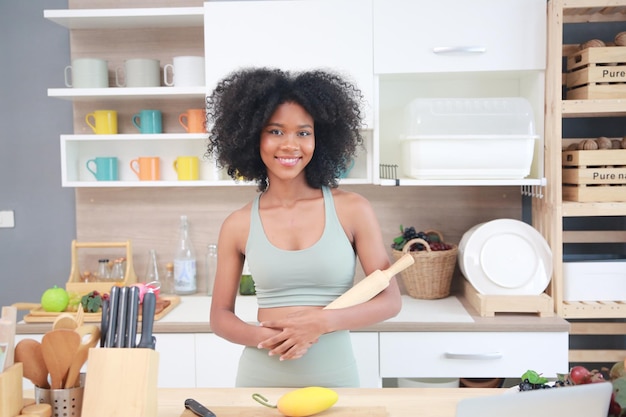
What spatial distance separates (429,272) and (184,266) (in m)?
1.05

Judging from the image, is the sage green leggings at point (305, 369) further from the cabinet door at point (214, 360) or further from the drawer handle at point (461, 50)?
the drawer handle at point (461, 50)

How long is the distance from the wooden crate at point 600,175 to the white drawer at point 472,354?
0.53m

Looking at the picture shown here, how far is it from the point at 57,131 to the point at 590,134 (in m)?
2.33

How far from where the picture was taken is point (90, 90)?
2.52 m

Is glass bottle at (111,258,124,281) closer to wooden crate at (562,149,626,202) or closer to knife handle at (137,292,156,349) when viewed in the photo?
knife handle at (137,292,156,349)

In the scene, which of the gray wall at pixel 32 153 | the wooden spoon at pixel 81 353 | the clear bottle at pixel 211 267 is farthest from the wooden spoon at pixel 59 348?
the gray wall at pixel 32 153

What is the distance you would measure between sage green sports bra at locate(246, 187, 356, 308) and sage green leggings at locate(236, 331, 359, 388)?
11 cm

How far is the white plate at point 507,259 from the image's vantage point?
7.55 feet

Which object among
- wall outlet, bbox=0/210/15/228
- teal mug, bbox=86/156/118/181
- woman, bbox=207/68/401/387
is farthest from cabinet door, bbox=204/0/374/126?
wall outlet, bbox=0/210/15/228

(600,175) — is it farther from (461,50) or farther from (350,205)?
(350,205)

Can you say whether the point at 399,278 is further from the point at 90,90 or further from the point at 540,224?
the point at 90,90

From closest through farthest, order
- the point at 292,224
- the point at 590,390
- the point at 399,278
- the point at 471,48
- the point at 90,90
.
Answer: the point at 590,390 < the point at 292,224 < the point at 471,48 < the point at 90,90 < the point at 399,278

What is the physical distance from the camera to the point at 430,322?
86.4 inches

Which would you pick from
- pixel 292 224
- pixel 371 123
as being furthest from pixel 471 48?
pixel 292 224
